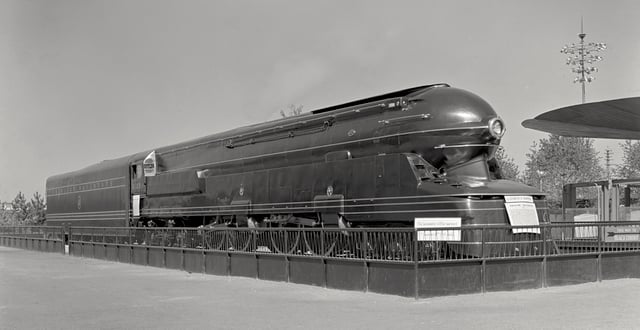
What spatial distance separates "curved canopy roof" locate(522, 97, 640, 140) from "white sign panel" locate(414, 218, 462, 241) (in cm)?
220

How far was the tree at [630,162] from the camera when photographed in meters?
49.1

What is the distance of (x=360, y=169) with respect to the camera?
604 inches

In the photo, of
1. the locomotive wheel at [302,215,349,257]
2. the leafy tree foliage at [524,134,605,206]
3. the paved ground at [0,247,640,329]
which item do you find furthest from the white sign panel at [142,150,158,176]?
the leafy tree foliage at [524,134,605,206]

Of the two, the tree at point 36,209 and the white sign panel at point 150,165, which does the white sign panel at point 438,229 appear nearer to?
the white sign panel at point 150,165

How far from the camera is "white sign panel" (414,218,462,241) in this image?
1131 centimetres

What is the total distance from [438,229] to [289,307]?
9.18 feet

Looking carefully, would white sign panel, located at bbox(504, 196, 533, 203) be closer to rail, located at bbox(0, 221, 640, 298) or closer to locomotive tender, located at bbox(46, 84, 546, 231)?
locomotive tender, located at bbox(46, 84, 546, 231)

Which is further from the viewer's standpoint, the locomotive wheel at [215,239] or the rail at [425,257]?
the locomotive wheel at [215,239]

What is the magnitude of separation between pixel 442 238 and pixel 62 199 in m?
30.5

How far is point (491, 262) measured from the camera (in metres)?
11.4

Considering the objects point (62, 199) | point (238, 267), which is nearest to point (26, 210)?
point (62, 199)

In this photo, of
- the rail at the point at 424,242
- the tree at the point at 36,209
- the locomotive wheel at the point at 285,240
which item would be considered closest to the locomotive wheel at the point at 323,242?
the rail at the point at 424,242

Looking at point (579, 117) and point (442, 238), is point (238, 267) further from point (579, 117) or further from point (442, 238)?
point (579, 117)

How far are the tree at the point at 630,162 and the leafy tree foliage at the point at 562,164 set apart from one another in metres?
2.11
